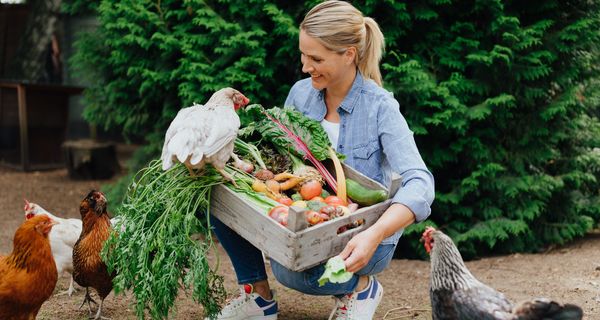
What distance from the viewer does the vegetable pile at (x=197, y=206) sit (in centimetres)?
311

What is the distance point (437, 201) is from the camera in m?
5.76

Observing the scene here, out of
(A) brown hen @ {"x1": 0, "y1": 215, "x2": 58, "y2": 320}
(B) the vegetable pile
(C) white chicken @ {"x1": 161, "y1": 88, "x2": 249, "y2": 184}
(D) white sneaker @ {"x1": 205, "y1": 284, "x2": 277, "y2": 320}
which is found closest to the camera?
(C) white chicken @ {"x1": 161, "y1": 88, "x2": 249, "y2": 184}

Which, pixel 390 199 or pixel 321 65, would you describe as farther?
pixel 321 65

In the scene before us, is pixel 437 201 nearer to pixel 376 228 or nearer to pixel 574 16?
pixel 574 16

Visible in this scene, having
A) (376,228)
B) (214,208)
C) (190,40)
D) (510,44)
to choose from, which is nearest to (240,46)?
(190,40)

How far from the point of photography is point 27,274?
3525 mm

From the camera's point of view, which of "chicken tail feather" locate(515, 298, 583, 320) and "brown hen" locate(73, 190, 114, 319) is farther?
"brown hen" locate(73, 190, 114, 319)

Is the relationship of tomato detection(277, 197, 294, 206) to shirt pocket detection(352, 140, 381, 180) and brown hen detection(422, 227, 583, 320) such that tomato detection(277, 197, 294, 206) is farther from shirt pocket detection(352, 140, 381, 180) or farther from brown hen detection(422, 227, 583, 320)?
brown hen detection(422, 227, 583, 320)

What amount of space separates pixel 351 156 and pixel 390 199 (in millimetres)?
491

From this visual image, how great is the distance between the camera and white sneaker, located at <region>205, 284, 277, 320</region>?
150 inches

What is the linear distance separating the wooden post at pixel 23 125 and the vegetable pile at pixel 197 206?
6.92 m

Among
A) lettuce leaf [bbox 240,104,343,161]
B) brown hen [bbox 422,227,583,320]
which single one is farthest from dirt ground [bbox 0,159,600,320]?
brown hen [bbox 422,227,583,320]

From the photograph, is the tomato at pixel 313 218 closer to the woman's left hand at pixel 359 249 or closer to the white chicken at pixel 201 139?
the woman's left hand at pixel 359 249

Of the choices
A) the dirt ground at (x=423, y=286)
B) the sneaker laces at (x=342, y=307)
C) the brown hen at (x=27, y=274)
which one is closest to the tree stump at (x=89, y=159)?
the dirt ground at (x=423, y=286)
